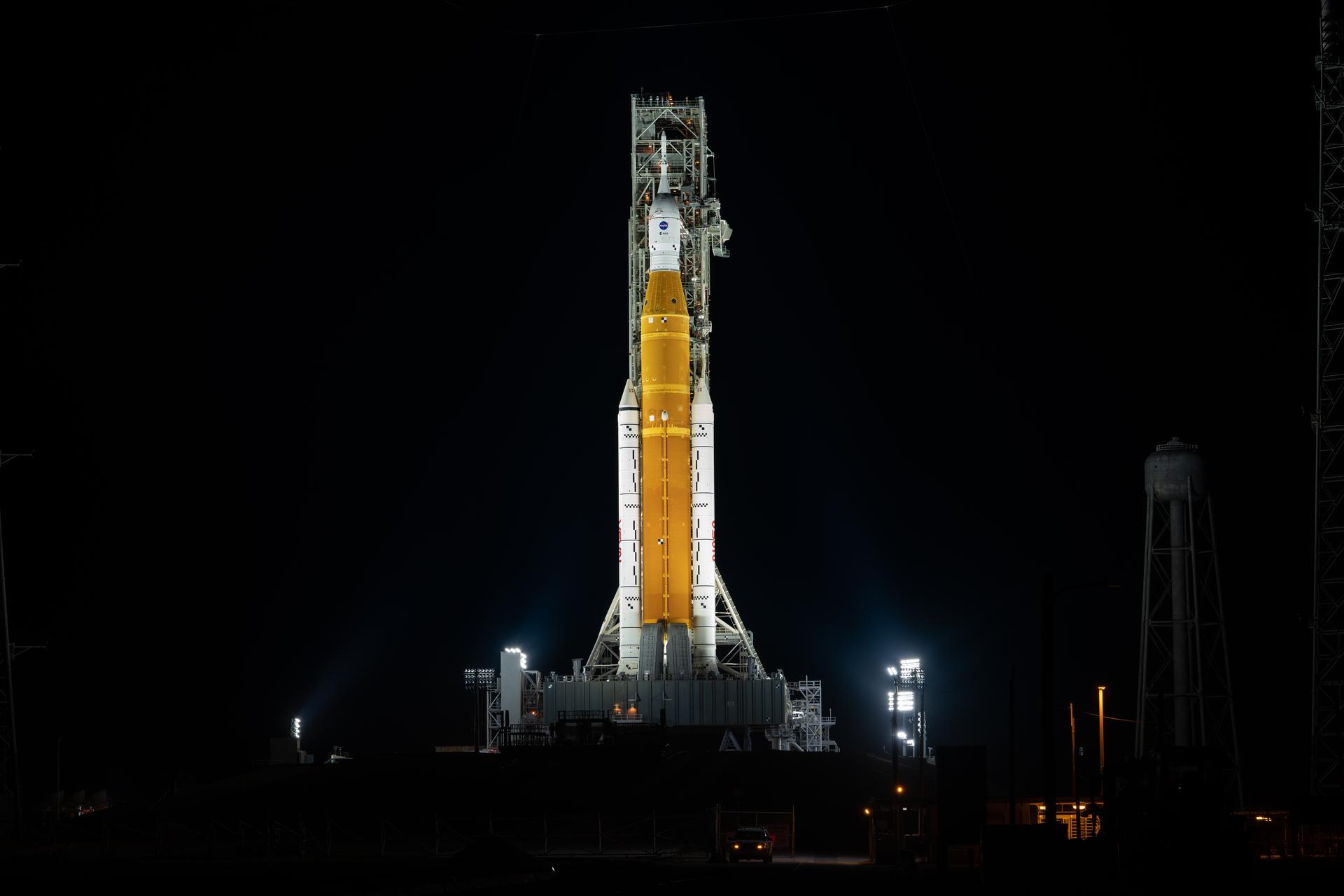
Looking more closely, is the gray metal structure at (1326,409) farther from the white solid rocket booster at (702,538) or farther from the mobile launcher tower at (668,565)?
the white solid rocket booster at (702,538)

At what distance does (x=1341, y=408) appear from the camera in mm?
59062

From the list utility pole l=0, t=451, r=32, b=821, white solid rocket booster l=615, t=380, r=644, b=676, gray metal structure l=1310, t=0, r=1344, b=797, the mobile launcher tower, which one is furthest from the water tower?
utility pole l=0, t=451, r=32, b=821

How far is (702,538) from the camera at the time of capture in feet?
209

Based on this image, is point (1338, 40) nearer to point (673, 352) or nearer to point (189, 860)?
point (673, 352)

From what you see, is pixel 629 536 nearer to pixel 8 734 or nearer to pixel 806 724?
pixel 806 724

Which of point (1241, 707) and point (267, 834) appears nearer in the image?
point (267, 834)

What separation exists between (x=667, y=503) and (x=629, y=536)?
78.6 inches

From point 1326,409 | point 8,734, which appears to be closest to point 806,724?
point 1326,409

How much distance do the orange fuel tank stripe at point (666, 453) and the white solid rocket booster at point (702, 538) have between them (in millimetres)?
406

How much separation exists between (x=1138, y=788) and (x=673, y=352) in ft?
113

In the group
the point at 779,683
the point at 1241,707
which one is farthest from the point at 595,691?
the point at 1241,707

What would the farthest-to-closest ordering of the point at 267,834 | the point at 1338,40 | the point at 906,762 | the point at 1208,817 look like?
1. the point at 906,762
2. the point at 1338,40
3. the point at 267,834
4. the point at 1208,817

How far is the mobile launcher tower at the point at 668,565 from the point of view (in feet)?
203

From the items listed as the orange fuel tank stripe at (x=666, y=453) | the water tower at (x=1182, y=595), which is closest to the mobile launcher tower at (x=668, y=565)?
the orange fuel tank stripe at (x=666, y=453)
